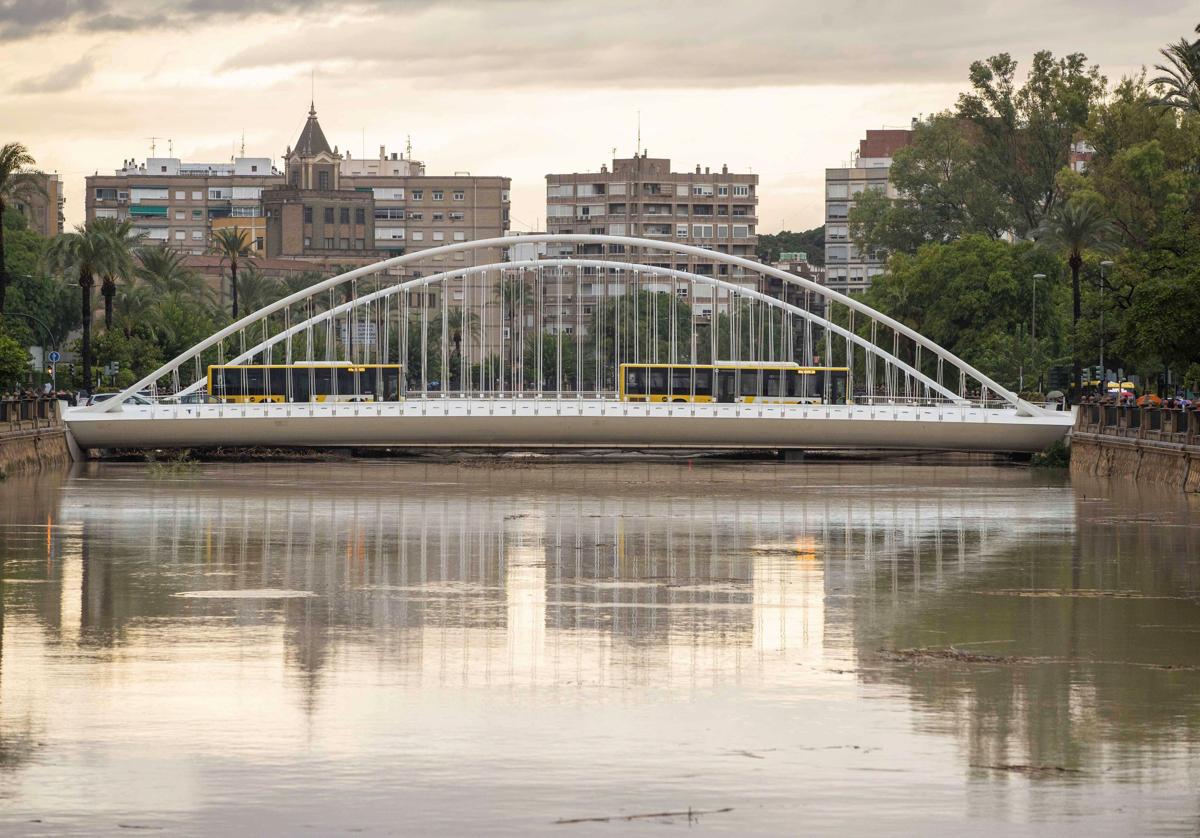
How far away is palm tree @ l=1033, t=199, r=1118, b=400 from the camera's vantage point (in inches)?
3113

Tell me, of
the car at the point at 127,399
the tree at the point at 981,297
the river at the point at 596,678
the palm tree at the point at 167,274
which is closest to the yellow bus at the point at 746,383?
Answer: the tree at the point at 981,297

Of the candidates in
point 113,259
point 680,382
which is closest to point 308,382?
point 113,259

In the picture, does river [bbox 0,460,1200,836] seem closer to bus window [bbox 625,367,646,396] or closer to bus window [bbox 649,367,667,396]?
bus window [bbox 649,367,667,396]

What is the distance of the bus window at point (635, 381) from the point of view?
8850cm

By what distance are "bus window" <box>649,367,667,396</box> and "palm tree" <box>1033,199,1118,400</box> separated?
1530 centimetres

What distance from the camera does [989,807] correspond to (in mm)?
16438

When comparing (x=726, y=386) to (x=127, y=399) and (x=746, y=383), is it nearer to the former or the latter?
(x=746, y=383)

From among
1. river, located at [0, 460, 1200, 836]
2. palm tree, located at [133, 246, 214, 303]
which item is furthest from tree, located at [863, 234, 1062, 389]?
river, located at [0, 460, 1200, 836]

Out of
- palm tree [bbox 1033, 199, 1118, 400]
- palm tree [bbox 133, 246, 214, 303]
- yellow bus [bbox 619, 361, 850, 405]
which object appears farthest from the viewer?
palm tree [bbox 133, 246, 214, 303]

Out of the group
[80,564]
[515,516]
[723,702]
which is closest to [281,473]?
[515,516]

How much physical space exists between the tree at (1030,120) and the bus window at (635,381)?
27.2 meters

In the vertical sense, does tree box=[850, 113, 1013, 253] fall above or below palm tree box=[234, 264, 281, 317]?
above

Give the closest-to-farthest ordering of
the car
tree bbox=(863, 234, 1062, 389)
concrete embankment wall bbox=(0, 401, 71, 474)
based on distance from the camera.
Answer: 1. concrete embankment wall bbox=(0, 401, 71, 474)
2. the car
3. tree bbox=(863, 234, 1062, 389)

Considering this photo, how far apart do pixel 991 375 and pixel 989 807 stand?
266 ft
